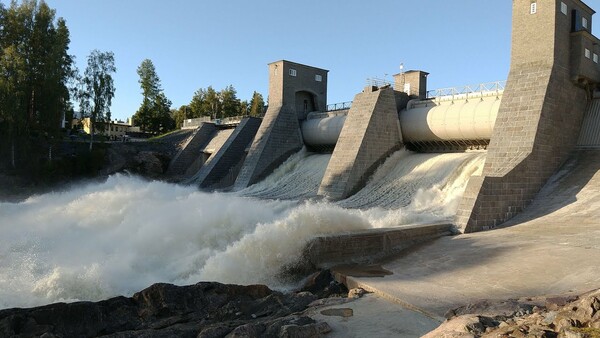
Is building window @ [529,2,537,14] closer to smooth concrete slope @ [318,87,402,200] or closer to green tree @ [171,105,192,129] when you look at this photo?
smooth concrete slope @ [318,87,402,200]

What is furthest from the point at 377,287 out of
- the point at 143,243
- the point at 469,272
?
the point at 143,243

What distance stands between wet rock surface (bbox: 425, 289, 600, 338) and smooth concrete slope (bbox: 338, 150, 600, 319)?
100 centimetres

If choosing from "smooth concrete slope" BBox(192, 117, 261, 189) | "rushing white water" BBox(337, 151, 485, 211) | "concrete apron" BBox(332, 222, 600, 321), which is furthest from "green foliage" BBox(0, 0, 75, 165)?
"concrete apron" BBox(332, 222, 600, 321)

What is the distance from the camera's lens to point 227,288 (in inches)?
301

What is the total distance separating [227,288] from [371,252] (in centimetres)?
393

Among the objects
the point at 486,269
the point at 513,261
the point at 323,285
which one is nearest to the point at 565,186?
the point at 513,261

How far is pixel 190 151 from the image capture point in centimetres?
3111

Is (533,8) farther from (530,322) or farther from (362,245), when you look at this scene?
(530,322)

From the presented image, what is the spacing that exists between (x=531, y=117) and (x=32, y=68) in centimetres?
2663

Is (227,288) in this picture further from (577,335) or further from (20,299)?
(577,335)

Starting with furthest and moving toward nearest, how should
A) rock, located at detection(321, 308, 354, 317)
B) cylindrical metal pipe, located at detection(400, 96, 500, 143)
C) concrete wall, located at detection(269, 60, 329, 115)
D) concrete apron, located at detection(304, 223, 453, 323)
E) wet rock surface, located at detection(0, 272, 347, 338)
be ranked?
1. concrete wall, located at detection(269, 60, 329, 115)
2. cylindrical metal pipe, located at detection(400, 96, 500, 143)
3. concrete apron, located at detection(304, 223, 453, 323)
4. rock, located at detection(321, 308, 354, 317)
5. wet rock surface, located at detection(0, 272, 347, 338)

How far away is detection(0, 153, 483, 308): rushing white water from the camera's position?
324 inches

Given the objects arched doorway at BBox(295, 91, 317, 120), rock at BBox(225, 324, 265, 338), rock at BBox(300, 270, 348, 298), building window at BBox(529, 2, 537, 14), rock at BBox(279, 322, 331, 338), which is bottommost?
rock at BBox(300, 270, 348, 298)

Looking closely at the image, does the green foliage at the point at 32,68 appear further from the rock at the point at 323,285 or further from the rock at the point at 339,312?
the rock at the point at 339,312
